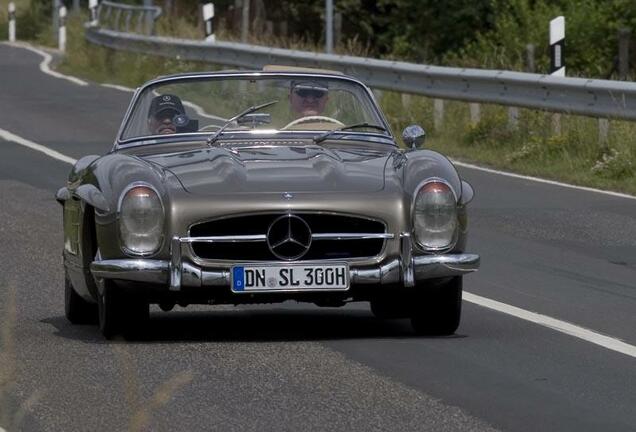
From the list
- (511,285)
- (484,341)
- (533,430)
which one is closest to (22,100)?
(511,285)

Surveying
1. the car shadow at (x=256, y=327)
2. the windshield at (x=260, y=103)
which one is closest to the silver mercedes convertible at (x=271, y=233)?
the car shadow at (x=256, y=327)

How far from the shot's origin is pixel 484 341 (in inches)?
349

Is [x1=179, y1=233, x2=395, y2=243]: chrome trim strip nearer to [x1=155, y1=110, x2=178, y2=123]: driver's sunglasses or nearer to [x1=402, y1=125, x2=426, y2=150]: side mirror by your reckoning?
[x1=402, y1=125, x2=426, y2=150]: side mirror

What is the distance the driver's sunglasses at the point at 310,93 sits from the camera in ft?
34.1

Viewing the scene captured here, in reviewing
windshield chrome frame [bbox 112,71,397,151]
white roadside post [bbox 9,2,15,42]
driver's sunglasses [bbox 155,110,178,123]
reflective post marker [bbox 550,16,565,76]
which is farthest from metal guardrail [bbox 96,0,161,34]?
driver's sunglasses [bbox 155,110,178,123]

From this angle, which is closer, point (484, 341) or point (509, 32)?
point (484, 341)

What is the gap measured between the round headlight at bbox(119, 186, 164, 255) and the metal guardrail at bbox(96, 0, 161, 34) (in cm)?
2770

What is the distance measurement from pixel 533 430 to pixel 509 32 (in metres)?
33.5

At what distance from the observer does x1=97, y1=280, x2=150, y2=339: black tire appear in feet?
28.7

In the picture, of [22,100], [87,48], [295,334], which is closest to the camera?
[295,334]

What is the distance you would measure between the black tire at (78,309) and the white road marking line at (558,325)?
2.07 metres

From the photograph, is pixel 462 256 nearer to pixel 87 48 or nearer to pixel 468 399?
pixel 468 399

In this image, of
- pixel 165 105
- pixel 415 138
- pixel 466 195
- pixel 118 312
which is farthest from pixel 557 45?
pixel 118 312

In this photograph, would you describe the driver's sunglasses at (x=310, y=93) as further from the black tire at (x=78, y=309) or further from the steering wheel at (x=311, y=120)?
the black tire at (x=78, y=309)
